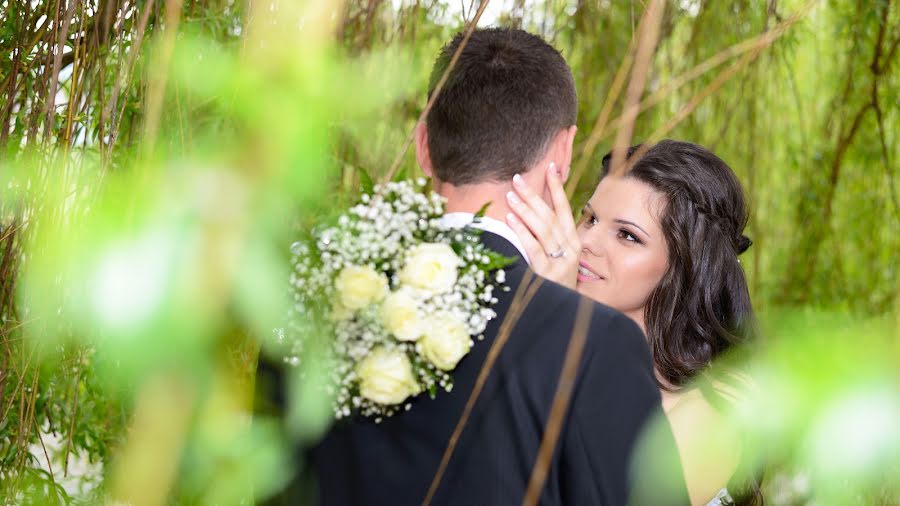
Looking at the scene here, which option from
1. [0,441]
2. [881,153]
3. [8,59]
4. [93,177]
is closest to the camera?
[93,177]

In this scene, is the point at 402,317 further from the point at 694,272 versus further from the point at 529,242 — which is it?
the point at 694,272

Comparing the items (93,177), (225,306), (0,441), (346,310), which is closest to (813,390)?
(225,306)

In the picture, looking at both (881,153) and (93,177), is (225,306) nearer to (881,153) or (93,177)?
(93,177)

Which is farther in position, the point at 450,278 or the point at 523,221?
the point at 523,221

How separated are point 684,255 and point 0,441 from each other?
1573 mm

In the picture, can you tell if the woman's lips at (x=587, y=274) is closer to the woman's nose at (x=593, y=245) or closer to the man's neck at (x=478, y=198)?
the woman's nose at (x=593, y=245)

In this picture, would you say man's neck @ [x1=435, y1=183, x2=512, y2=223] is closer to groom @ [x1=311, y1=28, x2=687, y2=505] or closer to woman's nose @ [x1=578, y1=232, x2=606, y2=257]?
groom @ [x1=311, y1=28, x2=687, y2=505]

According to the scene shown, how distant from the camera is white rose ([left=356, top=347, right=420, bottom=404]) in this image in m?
1.20

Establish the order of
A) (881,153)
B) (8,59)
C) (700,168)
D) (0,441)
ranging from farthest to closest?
(881,153) < (700,168) < (0,441) < (8,59)

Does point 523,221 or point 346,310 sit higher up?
point 523,221

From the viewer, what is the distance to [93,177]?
4.81 feet

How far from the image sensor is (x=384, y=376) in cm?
120

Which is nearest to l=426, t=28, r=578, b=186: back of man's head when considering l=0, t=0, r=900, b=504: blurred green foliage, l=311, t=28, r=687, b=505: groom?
l=311, t=28, r=687, b=505: groom

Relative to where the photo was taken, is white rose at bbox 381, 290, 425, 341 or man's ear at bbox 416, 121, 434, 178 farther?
man's ear at bbox 416, 121, 434, 178
